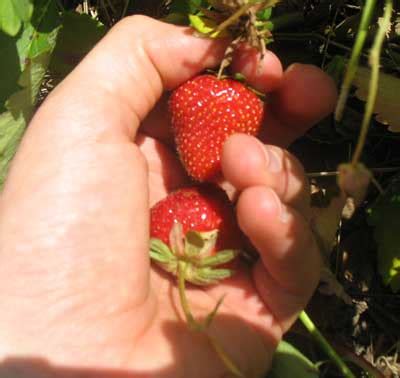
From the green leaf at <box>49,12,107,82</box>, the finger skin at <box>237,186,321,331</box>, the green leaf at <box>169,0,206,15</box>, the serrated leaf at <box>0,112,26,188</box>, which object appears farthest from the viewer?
the green leaf at <box>49,12,107,82</box>

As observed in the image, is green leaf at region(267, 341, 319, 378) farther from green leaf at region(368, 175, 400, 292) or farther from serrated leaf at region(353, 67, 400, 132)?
serrated leaf at region(353, 67, 400, 132)

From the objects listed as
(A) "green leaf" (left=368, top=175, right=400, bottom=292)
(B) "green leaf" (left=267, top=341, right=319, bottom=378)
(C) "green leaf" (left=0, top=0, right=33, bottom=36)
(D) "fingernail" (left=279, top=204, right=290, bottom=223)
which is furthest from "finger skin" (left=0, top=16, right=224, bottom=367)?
(A) "green leaf" (left=368, top=175, right=400, bottom=292)

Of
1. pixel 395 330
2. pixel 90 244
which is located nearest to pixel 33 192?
pixel 90 244

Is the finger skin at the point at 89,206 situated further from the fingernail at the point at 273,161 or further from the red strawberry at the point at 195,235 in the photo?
the fingernail at the point at 273,161

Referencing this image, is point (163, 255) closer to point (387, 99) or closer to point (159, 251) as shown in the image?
point (159, 251)

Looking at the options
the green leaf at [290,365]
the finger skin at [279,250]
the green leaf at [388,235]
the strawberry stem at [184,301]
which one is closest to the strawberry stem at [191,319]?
the strawberry stem at [184,301]

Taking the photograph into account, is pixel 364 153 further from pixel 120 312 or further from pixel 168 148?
pixel 120 312

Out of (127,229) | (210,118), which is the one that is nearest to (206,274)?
(127,229)
